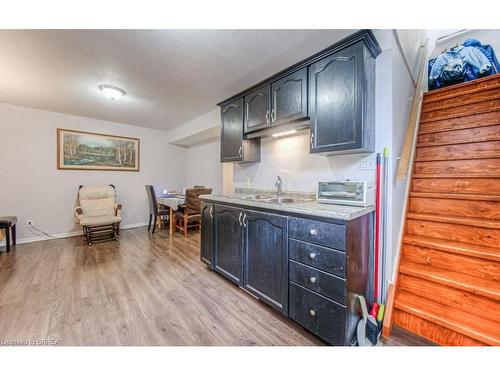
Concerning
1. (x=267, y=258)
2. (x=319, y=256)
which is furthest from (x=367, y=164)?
(x=267, y=258)

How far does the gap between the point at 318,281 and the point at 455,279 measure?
1.03 meters

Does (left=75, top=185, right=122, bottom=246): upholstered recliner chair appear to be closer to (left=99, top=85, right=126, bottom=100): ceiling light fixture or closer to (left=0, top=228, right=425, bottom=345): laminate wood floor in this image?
(left=0, top=228, right=425, bottom=345): laminate wood floor

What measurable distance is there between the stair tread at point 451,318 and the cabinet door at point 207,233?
1803 millimetres

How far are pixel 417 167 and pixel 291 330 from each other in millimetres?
2081

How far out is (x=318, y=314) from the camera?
134 cm

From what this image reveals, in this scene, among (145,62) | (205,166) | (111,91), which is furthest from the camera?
(205,166)

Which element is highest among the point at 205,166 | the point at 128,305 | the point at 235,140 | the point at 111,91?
the point at 111,91

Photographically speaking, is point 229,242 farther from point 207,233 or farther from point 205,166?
point 205,166

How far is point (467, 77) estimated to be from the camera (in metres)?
2.40

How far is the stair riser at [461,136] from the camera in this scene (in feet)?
5.97

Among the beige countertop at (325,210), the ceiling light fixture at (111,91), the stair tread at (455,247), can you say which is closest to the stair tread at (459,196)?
the stair tread at (455,247)

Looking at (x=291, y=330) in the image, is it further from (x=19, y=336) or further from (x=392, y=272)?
(x=19, y=336)

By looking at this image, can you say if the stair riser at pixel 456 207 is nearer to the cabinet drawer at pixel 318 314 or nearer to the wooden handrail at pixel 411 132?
the wooden handrail at pixel 411 132
